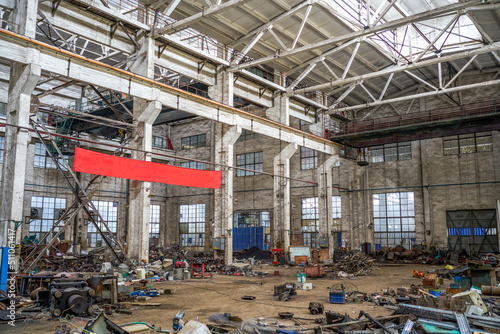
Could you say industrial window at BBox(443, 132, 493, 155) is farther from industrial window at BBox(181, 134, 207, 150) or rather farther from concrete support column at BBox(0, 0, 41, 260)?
concrete support column at BBox(0, 0, 41, 260)

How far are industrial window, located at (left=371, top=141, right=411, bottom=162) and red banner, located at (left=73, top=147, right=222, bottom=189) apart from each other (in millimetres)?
15662

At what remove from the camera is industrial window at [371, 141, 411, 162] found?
1075 inches

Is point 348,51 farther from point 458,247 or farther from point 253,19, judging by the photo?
point 458,247

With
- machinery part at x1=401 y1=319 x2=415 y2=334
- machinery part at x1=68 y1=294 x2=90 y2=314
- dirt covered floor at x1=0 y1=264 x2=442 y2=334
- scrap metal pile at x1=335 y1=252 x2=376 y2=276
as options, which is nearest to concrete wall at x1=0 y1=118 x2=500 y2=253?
scrap metal pile at x1=335 y1=252 x2=376 y2=276

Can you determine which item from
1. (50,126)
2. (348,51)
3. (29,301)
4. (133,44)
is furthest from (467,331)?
(50,126)

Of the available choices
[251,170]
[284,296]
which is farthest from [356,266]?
[284,296]

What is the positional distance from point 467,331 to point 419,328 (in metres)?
0.71

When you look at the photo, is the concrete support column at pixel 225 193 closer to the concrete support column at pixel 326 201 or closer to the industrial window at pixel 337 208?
the concrete support column at pixel 326 201

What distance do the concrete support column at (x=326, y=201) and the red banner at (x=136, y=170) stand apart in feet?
35.3

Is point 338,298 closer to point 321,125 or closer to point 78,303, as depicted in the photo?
point 78,303

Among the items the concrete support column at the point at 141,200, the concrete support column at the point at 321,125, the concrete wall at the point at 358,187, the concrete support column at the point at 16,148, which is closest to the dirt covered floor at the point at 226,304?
the concrete support column at the point at 141,200

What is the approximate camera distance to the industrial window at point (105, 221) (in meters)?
28.3

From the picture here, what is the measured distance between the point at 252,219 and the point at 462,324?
2597cm

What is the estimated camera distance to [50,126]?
24.4 meters
